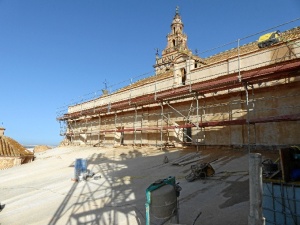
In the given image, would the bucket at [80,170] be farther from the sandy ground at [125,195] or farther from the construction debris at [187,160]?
the construction debris at [187,160]

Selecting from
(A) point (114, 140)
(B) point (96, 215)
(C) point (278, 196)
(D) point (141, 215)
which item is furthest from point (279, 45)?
(A) point (114, 140)

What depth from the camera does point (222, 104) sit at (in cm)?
1469

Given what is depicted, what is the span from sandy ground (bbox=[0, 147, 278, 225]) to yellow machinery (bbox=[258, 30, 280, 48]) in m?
6.02

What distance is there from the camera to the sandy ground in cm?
692

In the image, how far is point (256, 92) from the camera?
526 inches

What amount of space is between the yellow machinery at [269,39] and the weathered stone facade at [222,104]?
36cm

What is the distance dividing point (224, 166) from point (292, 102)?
4.82 meters

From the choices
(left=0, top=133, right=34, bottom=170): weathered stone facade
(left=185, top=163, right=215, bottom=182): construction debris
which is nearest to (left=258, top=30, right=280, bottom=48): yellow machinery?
(left=185, top=163, right=215, bottom=182): construction debris

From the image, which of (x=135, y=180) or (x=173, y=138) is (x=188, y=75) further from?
(x=135, y=180)

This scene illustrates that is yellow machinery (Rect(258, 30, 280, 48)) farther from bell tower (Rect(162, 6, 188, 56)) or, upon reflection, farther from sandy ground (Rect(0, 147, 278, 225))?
bell tower (Rect(162, 6, 188, 56))

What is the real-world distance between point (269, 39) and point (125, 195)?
1098 cm

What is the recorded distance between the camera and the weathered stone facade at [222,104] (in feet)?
39.3

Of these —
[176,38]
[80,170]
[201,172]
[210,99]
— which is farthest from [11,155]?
[176,38]

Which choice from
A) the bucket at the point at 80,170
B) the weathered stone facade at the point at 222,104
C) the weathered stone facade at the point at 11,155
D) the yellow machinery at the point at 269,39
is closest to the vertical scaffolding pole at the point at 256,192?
the weathered stone facade at the point at 222,104
